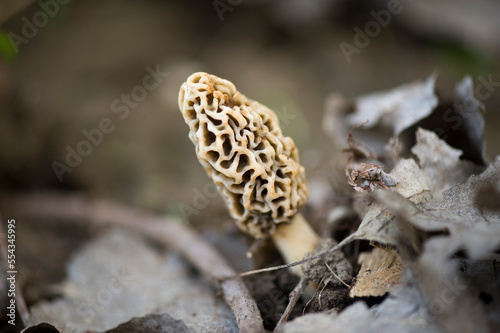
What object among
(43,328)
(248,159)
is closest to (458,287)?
(248,159)

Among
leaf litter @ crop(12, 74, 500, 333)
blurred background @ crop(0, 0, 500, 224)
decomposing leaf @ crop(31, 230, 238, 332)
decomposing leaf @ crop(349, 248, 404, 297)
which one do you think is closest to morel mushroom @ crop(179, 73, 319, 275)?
leaf litter @ crop(12, 74, 500, 333)

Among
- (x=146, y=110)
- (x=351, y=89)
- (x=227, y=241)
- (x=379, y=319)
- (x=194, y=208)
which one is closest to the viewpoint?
(x=379, y=319)

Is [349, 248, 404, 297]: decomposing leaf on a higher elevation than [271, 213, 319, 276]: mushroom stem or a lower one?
higher

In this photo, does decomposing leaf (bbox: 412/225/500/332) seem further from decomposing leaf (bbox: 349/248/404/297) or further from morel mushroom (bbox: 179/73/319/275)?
morel mushroom (bbox: 179/73/319/275)

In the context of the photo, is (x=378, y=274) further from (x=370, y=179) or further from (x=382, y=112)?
(x=382, y=112)

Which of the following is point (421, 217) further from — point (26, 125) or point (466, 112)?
point (26, 125)

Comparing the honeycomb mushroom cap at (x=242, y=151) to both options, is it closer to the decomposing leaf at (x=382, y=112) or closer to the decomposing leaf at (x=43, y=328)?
the decomposing leaf at (x=382, y=112)

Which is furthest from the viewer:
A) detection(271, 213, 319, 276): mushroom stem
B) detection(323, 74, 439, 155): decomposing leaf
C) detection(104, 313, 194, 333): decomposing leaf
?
detection(323, 74, 439, 155): decomposing leaf

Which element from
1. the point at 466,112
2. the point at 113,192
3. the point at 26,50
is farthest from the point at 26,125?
the point at 466,112
